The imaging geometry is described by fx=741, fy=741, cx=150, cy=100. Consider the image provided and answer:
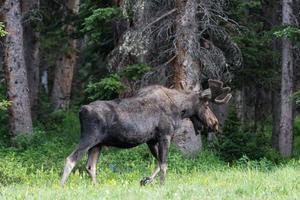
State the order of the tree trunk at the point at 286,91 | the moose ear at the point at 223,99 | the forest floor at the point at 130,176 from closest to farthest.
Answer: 1. the forest floor at the point at 130,176
2. the moose ear at the point at 223,99
3. the tree trunk at the point at 286,91

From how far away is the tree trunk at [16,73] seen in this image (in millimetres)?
22547

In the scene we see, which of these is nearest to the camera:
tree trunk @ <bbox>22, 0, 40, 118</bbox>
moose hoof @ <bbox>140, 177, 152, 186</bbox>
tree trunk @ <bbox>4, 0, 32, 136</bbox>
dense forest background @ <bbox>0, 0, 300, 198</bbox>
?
moose hoof @ <bbox>140, 177, 152, 186</bbox>

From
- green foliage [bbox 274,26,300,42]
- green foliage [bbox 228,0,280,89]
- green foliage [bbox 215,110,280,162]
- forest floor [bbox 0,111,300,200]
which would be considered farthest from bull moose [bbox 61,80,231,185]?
green foliage [bbox 228,0,280,89]

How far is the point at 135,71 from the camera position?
20.9 meters

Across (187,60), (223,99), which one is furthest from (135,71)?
(223,99)

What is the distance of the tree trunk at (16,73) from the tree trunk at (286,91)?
27.7ft

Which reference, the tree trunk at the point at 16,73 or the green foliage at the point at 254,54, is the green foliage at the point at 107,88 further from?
the green foliage at the point at 254,54

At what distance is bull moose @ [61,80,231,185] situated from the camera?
43.2ft

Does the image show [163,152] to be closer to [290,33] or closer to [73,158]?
[73,158]

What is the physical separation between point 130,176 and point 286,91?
10.6 metres

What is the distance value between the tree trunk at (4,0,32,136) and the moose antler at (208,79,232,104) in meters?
9.53

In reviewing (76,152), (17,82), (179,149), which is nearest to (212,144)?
(179,149)

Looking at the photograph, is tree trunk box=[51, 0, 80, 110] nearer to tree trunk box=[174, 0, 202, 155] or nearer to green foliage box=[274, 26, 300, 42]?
tree trunk box=[174, 0, 202, 155]

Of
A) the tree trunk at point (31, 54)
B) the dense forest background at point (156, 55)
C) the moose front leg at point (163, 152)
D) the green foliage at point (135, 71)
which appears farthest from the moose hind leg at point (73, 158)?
the tree trunk at point (31, 54)
